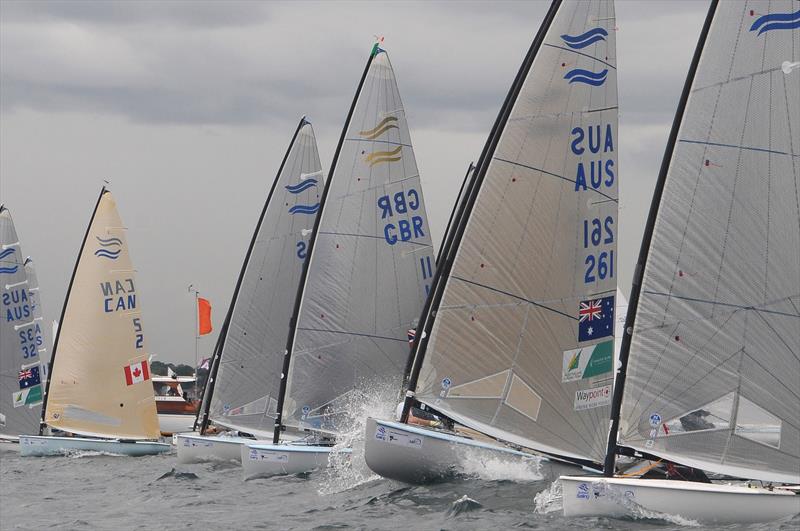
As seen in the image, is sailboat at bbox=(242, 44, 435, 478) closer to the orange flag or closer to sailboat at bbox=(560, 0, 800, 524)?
sailboat at bbox=(560, 0, 800, 524)

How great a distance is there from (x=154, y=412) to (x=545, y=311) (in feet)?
68.5

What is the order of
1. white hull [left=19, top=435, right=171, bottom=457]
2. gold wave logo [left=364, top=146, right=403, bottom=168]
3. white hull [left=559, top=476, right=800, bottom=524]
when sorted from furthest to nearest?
white hull [left=19, top=435, right=171, bottom=457]
gold wave logo [left=364, top=146, right=403, bottom=168]
white hull [left=559, top=476, right=800, bottom=524]

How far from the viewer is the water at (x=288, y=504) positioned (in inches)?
788

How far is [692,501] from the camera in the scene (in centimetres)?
1872

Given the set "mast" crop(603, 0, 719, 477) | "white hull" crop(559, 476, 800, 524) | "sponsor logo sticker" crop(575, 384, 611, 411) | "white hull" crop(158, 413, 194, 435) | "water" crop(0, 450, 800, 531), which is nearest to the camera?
"white hull" crop(559, 476, 800, 524)

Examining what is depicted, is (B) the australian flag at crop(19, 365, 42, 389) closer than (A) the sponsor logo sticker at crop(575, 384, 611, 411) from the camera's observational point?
No

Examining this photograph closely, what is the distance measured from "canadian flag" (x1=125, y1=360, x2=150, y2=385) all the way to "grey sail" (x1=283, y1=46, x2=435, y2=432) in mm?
10975

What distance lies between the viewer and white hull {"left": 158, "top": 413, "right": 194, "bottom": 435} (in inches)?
2277

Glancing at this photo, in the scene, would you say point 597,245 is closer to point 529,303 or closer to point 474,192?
point 529,303

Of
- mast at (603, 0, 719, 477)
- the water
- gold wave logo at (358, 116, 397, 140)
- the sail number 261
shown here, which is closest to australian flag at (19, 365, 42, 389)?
the water

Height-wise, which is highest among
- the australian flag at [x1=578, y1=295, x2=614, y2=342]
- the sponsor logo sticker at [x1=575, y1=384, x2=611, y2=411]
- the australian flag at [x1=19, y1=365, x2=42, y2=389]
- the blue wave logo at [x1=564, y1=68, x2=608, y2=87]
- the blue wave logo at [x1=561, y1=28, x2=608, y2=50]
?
the blue wave logo at [x1=561, y1=28, x2=608, y2=50]

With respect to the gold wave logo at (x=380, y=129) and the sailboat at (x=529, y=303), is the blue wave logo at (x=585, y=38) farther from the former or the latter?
the gold wave logo at (x=380, y=129)

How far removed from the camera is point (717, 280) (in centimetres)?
2005

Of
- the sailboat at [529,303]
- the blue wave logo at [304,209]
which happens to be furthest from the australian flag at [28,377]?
the sailboat at [529,303]
